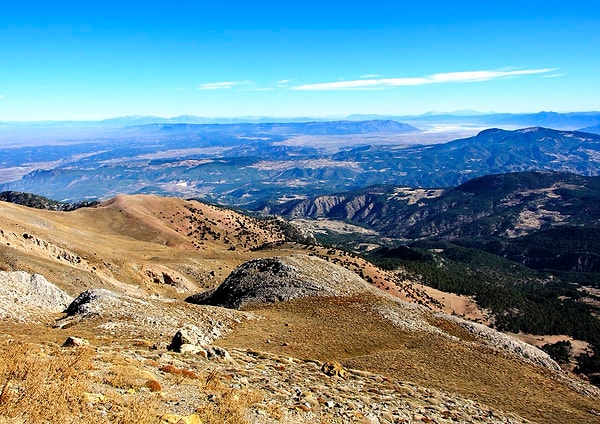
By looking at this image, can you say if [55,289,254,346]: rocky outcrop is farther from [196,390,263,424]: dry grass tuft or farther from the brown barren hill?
[196,390,263,424]: dry grass tuft

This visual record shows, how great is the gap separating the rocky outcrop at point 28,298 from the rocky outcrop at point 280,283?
1642 centimetres

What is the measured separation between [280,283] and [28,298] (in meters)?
24.1

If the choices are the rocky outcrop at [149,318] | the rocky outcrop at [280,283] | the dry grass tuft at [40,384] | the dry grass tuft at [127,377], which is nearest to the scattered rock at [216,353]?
the rocky outcrop at [149,318]

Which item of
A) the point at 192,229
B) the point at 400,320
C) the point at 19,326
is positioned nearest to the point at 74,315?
the point at 19,326

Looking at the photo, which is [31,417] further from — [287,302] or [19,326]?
[287,302]

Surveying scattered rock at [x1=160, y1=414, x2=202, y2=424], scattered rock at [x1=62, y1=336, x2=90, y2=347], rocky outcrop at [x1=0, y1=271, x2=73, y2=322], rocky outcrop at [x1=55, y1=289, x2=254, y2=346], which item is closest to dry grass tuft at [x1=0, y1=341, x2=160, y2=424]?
scattered rock at [x1=160, y1=414, x2=202, y2=424]

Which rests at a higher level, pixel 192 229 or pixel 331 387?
pixel 331 387

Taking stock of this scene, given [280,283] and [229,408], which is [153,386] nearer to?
[229,408]

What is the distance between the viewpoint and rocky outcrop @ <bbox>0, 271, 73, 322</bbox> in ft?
97.0

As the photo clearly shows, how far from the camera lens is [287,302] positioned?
1725 inches

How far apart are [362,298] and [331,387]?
80.4 ft

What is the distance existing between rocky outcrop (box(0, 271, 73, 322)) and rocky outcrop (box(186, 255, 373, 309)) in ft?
53.9

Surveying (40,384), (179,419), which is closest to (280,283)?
(179,419)

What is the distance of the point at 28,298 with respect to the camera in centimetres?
3488
